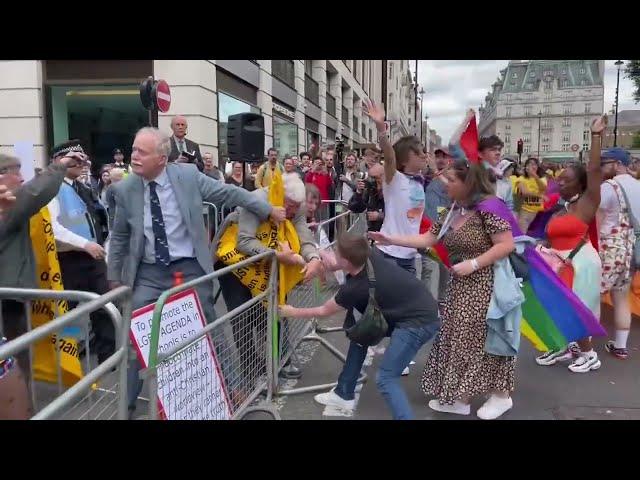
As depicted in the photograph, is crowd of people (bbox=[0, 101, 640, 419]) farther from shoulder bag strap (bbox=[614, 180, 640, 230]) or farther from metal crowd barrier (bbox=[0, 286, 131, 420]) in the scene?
metal crowd barrier (bbox=[0, 286, 131, 420])

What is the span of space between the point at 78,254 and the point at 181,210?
1.64 metres

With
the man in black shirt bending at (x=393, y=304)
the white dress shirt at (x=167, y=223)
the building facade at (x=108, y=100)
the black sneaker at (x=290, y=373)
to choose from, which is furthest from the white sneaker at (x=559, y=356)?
the building facade at (x=108, y=100)

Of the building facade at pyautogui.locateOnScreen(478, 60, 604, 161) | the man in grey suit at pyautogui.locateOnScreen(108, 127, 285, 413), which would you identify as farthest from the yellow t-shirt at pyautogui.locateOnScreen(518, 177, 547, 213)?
the building facade at pyautogui.locateOnScreen(478, 60, 604, 161)

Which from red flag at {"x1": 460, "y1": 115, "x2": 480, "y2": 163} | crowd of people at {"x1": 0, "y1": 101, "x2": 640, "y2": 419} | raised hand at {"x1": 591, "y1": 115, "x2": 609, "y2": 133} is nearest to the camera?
crowd of people at {"x1": 0, "y1": 101, "x2": 640, "y2": 419}

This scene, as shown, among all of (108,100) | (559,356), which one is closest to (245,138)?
(559,356)

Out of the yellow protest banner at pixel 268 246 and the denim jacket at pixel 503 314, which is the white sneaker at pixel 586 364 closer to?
the denim jacket at pixel 503 314

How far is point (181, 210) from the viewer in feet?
11.9

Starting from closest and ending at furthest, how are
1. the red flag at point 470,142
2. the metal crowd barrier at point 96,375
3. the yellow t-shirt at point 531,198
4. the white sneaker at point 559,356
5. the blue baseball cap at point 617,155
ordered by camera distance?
the metal crowd barrier at point 96,375
the red flag at point 470,142
the white sneaker at point 559,356
the blue baseball cap at point 617,155
the yellow t-shirt at point 531,198

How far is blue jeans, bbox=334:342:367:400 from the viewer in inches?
155

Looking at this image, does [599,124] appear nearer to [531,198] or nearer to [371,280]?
[371,280]

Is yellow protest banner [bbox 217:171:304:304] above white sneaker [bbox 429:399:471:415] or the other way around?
above

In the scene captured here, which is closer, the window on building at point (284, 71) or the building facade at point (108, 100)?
the building facade at point (108, 100)

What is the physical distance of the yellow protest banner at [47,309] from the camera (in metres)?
3.40

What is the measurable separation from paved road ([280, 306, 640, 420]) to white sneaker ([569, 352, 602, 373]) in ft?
0.16
